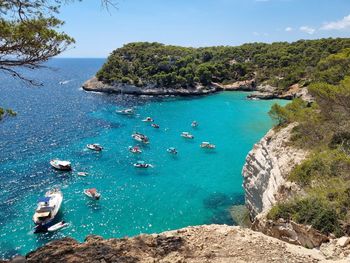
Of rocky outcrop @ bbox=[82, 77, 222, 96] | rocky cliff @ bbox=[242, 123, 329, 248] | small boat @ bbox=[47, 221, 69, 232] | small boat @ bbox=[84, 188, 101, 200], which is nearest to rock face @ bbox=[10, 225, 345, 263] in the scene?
rocky cliff @ bbox=[242, 123, 329, 248]

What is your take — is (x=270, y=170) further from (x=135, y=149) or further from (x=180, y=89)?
(x=180, y=89)

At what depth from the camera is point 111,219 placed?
90.2 feet

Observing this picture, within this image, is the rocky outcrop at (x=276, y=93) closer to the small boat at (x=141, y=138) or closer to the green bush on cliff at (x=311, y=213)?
the small boat at (x=141, y=138)

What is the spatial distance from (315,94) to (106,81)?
257 ft

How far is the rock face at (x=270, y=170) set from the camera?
19.4 meters

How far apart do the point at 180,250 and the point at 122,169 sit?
29.0 metres

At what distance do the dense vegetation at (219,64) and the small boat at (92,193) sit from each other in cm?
6208

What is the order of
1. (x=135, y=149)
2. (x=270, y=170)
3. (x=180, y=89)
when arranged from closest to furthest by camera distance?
(x=270, y=170), (x=135, y=149), (x=180, y=89)

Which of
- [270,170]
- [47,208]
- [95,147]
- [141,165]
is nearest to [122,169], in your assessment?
[141,165]

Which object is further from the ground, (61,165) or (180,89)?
(180,89)

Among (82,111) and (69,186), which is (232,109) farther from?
(69,186)

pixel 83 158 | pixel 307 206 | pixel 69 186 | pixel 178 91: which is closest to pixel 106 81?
pixel 178 91

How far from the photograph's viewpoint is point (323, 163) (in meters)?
17.2

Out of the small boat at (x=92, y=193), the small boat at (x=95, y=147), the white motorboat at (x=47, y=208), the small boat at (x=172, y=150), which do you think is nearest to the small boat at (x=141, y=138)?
the small boat at (x=172, y=150)
